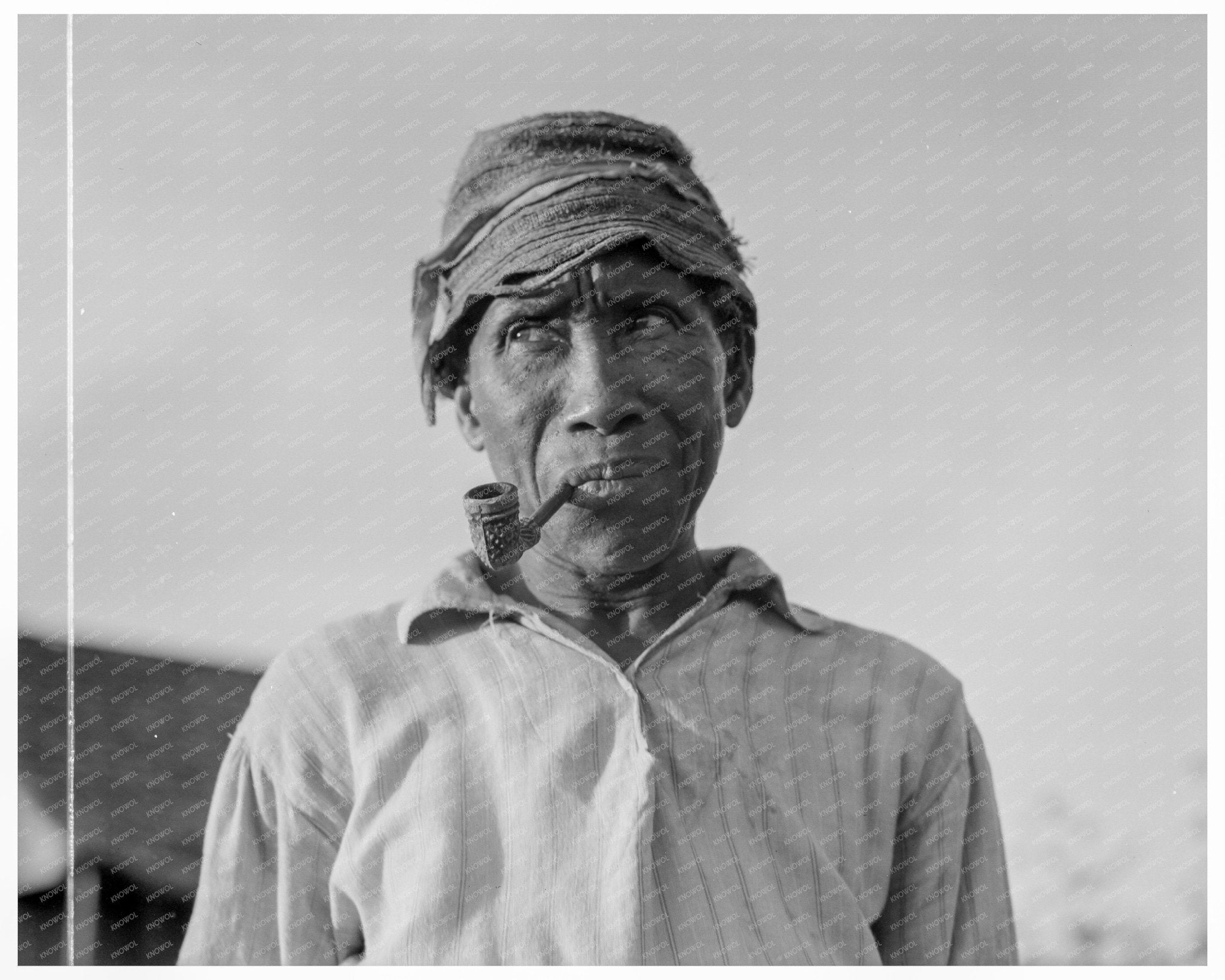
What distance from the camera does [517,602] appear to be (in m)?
2.43

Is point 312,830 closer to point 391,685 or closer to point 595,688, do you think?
point 391,685

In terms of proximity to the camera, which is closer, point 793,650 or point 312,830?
point 312,830

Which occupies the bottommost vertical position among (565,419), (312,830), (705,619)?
(312,830)

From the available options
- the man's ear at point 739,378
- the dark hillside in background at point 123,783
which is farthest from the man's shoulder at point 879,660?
the dark hillside in background at point 123,783

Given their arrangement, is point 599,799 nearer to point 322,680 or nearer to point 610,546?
point 610,546

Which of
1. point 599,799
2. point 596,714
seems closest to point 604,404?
point 596,714

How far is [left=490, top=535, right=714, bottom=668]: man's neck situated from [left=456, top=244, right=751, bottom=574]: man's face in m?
0.05

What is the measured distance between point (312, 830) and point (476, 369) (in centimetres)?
79

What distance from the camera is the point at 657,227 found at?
2404 millimetres

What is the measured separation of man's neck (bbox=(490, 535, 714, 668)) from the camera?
2463 millimetres

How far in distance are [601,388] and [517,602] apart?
39cm

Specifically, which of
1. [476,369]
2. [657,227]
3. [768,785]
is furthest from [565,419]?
[768,785]
